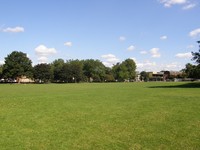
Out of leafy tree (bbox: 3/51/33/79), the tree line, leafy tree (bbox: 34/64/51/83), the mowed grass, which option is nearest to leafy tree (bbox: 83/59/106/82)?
the tree line

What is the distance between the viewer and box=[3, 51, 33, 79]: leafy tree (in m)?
135

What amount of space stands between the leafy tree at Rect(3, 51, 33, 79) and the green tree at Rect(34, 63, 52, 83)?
11.0 metres

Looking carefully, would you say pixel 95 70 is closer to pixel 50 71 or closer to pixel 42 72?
pixel 50 71

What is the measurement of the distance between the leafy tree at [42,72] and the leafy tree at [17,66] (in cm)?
1096

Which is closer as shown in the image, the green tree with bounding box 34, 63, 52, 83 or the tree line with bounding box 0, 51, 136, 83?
the tree line with bounding box 0, 51, 136, 83

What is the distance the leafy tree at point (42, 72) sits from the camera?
15225 cm

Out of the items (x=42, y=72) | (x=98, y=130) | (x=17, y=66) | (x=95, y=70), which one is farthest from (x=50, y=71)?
(x=98, y=130)

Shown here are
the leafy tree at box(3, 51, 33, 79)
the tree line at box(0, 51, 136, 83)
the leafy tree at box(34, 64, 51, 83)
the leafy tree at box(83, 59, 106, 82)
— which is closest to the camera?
the leafy tree at box(3, 51, 33, 79)

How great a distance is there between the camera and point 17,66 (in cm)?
13488

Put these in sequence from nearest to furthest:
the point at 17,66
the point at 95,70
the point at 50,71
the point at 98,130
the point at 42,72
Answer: the point at 98,130 → the point at 17,66 → the point at 42,72 → the point at 50,71 → the point at 95,70

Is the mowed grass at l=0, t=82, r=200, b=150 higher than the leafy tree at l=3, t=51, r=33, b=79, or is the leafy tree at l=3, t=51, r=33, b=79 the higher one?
the leafy tree at l=3, t=51, r=33, b=79

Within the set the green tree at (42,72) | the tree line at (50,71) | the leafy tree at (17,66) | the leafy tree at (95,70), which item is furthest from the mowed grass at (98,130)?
the leafy tree at (95,70)

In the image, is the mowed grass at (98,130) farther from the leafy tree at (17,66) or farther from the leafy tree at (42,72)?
the leafy tree at (42,72)

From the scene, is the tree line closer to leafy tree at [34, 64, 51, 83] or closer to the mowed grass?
leafy tree at [34, 64, 51, 83]
